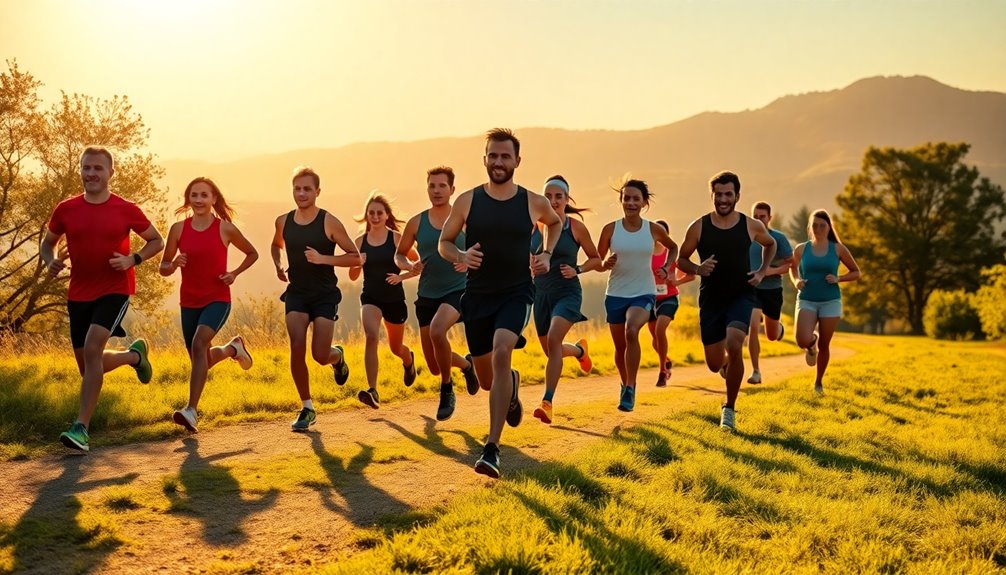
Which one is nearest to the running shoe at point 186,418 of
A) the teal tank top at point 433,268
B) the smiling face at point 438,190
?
the teal tank top at point 433,268

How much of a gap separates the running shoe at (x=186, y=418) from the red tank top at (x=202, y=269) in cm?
108

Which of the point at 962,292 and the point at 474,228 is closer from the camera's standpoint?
the point at 474,228

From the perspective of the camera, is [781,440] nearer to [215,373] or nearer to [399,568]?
[399,568]

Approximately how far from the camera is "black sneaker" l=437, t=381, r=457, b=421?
8.89 meters

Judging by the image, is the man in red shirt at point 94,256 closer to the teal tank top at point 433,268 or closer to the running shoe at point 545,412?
the teal tank top at point 433,268

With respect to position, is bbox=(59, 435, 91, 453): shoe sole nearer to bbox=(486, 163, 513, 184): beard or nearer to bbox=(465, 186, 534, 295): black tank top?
bbox=(465, 186, 534, 295): black tank top

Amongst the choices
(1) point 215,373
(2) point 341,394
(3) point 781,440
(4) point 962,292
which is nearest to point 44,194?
(1) point 215,373

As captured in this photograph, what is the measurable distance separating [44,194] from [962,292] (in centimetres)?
4673

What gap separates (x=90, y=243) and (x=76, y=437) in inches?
69.0

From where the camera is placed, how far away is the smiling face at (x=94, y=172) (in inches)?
277

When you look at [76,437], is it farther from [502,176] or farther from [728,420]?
[728,420]

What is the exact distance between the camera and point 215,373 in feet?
37.5

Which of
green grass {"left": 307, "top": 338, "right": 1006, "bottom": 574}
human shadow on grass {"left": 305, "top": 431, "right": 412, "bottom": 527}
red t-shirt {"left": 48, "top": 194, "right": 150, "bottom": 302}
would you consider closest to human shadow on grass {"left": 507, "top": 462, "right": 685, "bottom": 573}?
green grass {"left": 307, "top": 338, "right": 1006, "bottom": 574}

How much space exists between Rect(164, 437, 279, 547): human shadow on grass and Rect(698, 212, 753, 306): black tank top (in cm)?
529
